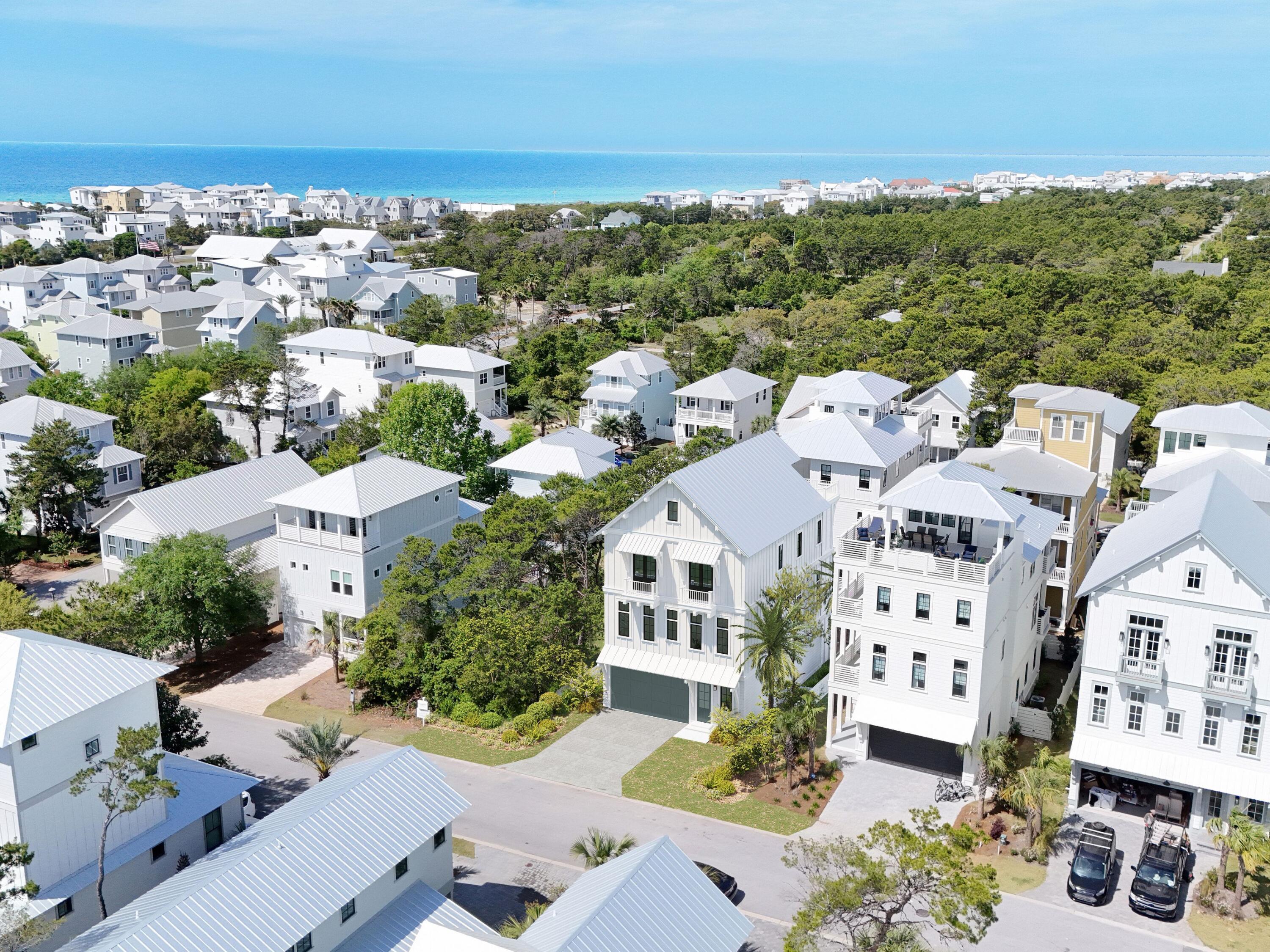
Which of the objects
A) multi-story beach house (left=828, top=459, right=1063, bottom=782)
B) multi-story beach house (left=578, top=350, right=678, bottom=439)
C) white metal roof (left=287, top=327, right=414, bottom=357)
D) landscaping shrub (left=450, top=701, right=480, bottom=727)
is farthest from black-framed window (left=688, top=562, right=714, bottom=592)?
white metal roof (left=287, top=327, right=414, bottom=357)

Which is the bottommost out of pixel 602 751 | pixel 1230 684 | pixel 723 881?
pixel 602 751

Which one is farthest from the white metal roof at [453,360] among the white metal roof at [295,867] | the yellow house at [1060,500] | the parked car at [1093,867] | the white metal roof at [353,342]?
the parked car at [1093,867]

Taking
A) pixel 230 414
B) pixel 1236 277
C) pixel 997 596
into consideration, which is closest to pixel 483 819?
pixel 997 596

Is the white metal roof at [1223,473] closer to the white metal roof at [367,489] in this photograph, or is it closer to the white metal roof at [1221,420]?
the white metal roof at [1221,420]

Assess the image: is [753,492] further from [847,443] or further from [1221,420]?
[1221,420]

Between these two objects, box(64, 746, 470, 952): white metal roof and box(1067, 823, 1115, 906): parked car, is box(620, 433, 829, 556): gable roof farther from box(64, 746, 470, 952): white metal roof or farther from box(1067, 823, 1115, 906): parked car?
box(64, 746, 470, 952): white metal roof

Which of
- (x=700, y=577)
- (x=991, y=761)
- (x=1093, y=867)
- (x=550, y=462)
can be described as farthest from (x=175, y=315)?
(x=1093, y=867)

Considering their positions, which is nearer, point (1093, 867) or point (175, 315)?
point (1093, 867)

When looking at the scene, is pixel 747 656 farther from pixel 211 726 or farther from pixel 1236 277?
pixel 1236 277
